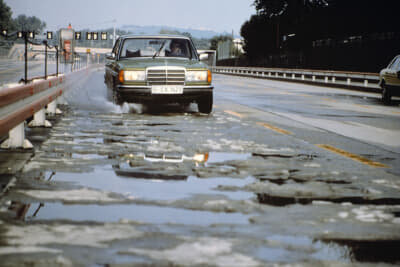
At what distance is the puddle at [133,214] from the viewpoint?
4.70 meters

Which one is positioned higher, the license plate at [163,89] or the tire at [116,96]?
the license plate at [163,89]

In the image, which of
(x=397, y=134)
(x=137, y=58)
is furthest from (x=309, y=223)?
(x=137, y=58)

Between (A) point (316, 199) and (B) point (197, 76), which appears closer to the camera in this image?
(A) point (316, 199)

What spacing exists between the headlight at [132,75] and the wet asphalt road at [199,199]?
10.4 ft

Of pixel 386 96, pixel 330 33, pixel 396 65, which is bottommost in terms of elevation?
pixel 386 96

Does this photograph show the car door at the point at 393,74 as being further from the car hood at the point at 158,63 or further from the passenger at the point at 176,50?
the car hood at the point at 158,63

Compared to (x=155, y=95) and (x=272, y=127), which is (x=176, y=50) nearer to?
(x=155, y=95)

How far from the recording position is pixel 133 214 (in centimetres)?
487

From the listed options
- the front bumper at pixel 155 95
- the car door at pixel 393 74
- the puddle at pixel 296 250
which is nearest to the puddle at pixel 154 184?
the puddle at pixel 296 250

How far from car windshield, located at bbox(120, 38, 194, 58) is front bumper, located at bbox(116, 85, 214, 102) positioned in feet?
4.83

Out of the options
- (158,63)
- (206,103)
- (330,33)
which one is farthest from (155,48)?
(330,33)

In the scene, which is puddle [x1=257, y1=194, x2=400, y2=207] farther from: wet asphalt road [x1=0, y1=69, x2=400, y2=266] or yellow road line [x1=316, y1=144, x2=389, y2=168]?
yellow road line [x1=316, y1=144, x2=389, y2=168]

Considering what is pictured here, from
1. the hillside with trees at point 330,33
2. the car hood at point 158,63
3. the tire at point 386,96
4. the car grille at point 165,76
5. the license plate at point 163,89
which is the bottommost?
the tire at point 386,96

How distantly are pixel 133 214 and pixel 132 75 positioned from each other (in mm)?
9102
